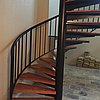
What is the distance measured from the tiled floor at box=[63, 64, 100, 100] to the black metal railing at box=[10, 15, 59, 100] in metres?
1.06

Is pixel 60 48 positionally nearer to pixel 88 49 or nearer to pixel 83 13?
pixel 83 13

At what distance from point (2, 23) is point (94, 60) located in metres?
4.35

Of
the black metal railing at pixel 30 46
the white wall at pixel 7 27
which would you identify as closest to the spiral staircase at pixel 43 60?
the black metal railing at pixel 30 46

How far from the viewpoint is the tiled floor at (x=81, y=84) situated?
4035 millimetres

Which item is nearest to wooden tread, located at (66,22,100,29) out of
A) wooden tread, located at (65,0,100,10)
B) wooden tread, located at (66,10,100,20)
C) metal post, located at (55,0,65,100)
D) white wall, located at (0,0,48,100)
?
wooden tread, located at (66,10,100,20)

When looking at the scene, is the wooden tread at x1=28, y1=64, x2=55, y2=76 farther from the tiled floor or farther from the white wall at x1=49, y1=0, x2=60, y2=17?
the white wall at x1=49, y1=0, x2=60, y2=17

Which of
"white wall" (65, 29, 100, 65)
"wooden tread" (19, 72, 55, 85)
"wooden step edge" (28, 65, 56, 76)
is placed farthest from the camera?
"white wall" (65, 29, 100, 65)

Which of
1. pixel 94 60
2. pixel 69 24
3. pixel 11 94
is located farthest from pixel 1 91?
pixel 94 60

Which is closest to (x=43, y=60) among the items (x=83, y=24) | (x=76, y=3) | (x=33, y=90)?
(x=33, y=90)

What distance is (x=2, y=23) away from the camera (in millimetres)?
2941

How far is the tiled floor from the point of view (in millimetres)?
4035

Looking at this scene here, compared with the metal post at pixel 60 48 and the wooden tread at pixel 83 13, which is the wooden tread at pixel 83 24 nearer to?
the wooden tread at pixel 83 13

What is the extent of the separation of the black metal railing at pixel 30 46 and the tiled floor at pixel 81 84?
3.47 feet

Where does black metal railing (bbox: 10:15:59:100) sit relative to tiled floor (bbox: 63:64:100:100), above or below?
above
